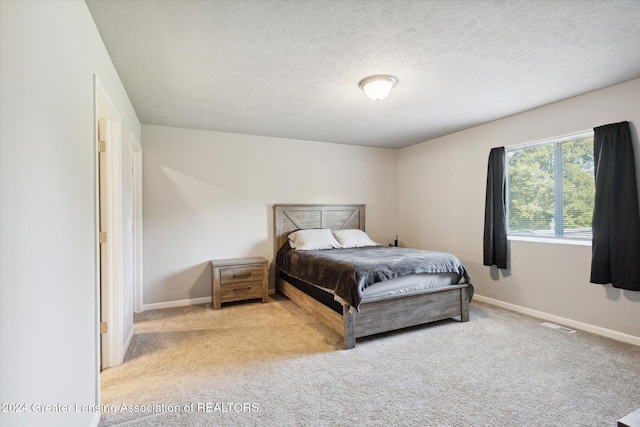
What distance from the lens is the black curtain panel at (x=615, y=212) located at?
2781 mm

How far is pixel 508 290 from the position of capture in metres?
3.91

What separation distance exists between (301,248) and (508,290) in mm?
2764

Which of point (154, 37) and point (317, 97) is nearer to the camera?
point (154, 37)

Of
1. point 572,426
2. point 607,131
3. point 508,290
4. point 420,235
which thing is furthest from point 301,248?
point 607,131

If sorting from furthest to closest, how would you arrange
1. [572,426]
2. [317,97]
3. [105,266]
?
[317,97], [105,266], [572,426]

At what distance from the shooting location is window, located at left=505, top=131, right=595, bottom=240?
326cm

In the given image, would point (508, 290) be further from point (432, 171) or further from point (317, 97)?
point (317, 97)

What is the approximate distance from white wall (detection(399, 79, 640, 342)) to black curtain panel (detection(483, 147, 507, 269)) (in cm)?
14

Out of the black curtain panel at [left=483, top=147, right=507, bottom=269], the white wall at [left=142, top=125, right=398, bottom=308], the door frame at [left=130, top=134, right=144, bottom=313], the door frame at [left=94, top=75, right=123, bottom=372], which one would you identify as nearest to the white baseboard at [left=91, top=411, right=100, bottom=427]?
the door frame at [left=94, top=75, right=123, bottom=372]

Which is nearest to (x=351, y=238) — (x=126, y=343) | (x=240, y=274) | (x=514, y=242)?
(x=240, y=274)

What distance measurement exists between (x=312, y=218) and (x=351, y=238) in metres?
0.73

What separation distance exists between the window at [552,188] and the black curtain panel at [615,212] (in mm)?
206

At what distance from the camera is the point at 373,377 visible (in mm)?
2297

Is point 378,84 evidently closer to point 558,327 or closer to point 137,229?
point 558,327
